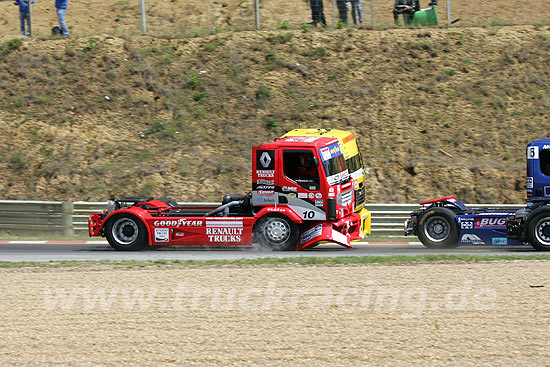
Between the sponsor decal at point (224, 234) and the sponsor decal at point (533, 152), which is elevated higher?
the sponsor decal at point (533, 152)

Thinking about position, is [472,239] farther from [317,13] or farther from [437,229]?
[317,13]

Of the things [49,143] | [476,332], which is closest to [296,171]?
[476,332]

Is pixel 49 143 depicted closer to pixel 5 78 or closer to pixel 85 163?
pixel 85 163

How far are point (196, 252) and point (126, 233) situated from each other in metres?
1.49

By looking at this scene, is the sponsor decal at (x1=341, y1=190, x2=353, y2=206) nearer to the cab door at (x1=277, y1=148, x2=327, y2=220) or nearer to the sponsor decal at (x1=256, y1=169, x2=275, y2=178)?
the cab door at (x1=277, y1=148, x2=327, y2=220)

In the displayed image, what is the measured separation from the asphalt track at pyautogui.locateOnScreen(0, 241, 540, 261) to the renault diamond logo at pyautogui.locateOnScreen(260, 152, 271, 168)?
5.74 feet

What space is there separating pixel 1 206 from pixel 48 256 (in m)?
4.09

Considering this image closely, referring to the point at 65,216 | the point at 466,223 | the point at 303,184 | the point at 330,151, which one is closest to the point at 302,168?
the point at 303,184

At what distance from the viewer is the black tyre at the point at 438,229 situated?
1612 cm

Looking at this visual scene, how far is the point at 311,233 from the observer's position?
1586 cm

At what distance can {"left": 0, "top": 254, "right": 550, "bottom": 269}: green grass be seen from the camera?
14055mm

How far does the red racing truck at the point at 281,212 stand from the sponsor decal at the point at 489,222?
96.9 inches

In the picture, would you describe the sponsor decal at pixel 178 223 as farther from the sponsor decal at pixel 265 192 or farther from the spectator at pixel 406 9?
the spectator at pixel 406 9

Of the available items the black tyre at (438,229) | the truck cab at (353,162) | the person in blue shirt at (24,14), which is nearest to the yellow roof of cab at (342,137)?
the truck cab at (353,162)
